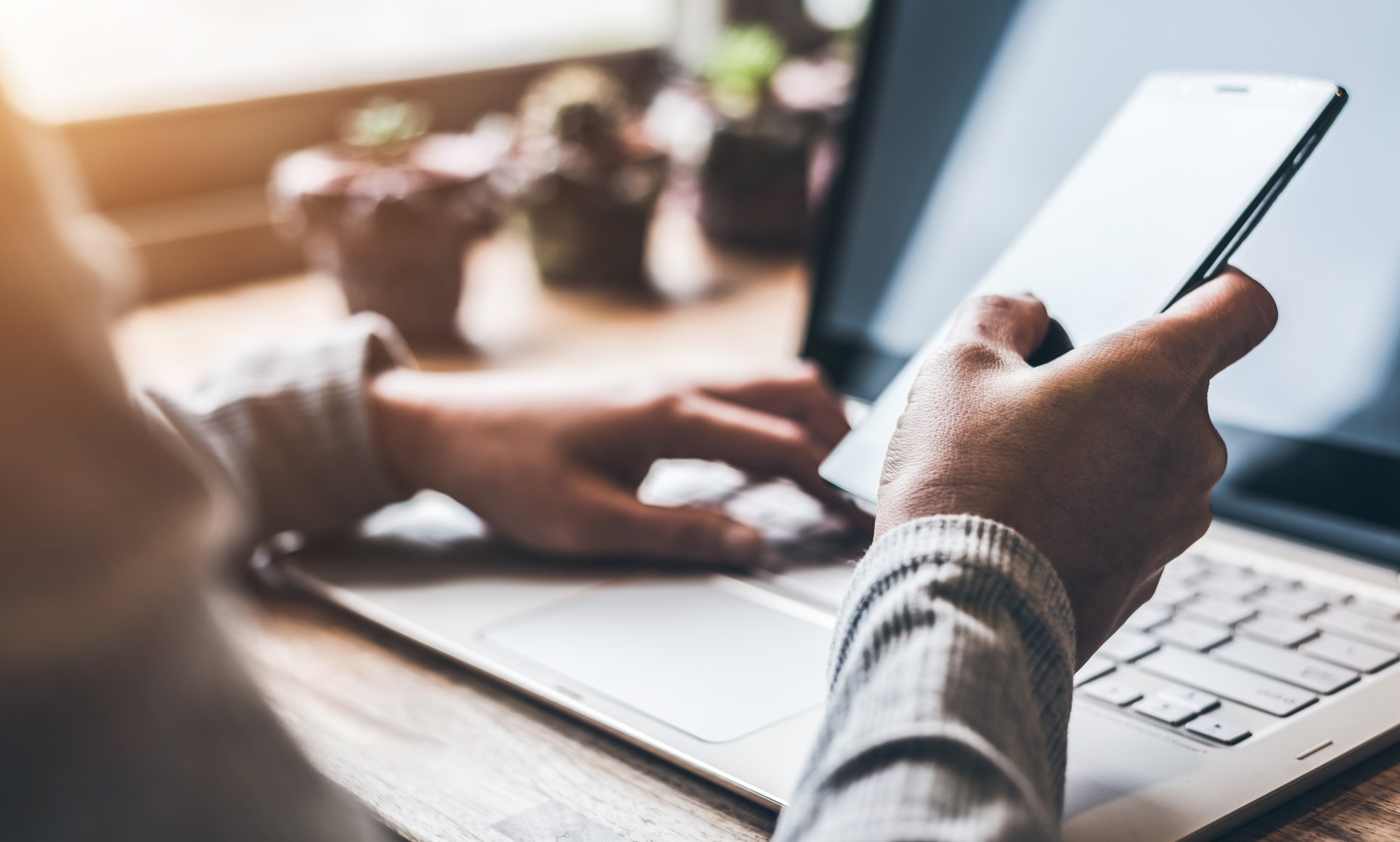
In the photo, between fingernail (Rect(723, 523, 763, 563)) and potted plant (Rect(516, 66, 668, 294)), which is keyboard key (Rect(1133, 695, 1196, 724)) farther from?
potted plant (Rect(516, 66, 668, 294))

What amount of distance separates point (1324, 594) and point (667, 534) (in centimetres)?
28

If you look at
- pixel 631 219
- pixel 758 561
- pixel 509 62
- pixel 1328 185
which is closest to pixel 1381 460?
pixel 1328 185

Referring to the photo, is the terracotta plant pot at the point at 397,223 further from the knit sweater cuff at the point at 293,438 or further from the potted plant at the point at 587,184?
the knit sweater cuff at the point at 293,438

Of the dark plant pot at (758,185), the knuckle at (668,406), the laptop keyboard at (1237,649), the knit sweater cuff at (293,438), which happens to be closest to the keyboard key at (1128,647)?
the laptop keyboard at (1237,649)

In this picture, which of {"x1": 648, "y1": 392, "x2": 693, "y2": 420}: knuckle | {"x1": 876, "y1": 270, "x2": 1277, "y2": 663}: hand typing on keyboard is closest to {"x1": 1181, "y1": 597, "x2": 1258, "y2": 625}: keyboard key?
{"x1": 876, "y1": 270, "x2": 1277, "y2": 663}: hand typing on keyboard

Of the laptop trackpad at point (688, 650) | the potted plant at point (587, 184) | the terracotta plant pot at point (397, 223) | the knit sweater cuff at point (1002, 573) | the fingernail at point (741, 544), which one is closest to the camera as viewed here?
the knit sweater cuff at point (1002, 573)

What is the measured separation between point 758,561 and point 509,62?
1220 millimetres

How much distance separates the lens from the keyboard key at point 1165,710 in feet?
1.25

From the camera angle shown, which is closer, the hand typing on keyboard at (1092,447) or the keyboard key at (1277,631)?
the hand typing on keyboard at (1092,447)

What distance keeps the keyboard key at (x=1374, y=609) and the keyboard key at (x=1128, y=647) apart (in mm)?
91

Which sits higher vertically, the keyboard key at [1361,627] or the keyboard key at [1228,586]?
the keyboard key at [1228,586]

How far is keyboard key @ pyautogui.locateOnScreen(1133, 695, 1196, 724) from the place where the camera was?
38 cm

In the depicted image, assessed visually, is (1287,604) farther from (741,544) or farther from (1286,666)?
(741,544)

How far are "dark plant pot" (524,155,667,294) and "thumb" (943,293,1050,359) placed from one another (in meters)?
0.66
